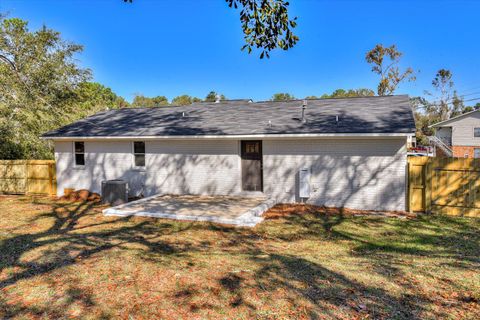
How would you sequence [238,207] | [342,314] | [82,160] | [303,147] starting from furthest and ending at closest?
[82,160] → [303,147] → [238,207] → [342,314]

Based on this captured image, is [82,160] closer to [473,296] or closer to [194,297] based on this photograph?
[194,297]

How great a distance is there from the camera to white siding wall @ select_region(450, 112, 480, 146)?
3809cm

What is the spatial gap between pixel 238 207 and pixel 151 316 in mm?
6499

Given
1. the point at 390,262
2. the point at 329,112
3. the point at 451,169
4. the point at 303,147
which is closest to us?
the point at 390,262

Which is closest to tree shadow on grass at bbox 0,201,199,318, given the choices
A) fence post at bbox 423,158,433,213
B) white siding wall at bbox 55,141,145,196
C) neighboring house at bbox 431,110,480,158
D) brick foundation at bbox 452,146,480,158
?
white siding wall at bbox 55,141,145,196

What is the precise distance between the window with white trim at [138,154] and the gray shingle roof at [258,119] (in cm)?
57

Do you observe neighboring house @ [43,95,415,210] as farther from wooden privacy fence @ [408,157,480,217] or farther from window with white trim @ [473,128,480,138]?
window with white trim @ [473,128,480,138]

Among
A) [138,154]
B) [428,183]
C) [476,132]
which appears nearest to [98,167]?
[138,154]

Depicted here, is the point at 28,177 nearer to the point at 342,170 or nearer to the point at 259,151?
the point at 259,151

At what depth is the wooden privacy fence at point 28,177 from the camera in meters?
14.3

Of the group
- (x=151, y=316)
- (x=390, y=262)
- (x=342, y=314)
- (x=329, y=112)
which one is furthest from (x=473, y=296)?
(x=329, y=112)

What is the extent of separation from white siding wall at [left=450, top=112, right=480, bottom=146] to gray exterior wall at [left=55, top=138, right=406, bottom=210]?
36.6 metres

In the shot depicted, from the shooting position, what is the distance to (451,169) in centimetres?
944

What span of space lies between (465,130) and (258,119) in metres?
37.7
